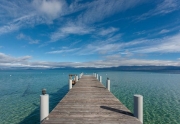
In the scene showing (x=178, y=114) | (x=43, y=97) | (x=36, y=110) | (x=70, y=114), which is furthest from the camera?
(x=36, y=110)

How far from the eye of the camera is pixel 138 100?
510cm

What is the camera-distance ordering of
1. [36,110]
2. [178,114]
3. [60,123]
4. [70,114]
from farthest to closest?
[36,110] < [178,114] < [70,114] < [60,123]

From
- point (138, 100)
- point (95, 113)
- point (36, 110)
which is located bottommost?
point (36, 110)

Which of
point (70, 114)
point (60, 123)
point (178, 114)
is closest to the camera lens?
Answer: point (60, 123)

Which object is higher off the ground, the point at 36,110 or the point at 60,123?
the point at 60,123

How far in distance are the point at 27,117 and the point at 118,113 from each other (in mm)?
8112

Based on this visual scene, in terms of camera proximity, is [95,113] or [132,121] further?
[95,113]

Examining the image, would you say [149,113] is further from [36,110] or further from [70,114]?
[36,110]

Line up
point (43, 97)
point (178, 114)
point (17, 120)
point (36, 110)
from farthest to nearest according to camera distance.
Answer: point (36, 110)
point (178, 114)
point (17, 120)
point (43, 97)

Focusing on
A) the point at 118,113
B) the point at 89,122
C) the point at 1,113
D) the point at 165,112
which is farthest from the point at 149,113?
the point at 1,113

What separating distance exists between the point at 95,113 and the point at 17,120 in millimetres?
7309

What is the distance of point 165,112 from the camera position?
34.8 feet

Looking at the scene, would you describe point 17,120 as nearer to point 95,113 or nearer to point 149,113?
point 95,113

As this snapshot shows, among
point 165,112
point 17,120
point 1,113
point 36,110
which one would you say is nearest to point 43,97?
point 17,120
